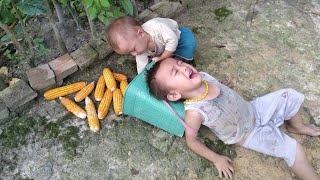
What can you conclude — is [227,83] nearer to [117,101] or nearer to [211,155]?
[211,155]

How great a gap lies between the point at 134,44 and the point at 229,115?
893 mm

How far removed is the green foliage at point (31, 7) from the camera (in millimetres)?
2482

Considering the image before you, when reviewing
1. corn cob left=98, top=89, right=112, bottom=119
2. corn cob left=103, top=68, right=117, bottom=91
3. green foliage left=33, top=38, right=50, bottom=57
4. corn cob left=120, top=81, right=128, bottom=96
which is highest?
green foliage left=33, top=38, right=50, bottom=57

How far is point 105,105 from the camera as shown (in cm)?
277

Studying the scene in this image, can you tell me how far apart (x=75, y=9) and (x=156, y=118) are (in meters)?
1.57

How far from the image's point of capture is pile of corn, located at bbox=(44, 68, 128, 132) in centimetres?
273

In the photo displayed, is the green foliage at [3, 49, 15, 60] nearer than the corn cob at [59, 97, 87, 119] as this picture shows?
No

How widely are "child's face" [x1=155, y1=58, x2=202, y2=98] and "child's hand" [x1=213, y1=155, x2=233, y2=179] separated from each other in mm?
549

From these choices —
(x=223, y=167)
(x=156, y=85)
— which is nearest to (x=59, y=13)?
(x=156, y=85)

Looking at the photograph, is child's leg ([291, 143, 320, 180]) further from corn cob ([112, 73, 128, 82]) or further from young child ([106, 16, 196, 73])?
corn cob ([112, 73, 128, 82])

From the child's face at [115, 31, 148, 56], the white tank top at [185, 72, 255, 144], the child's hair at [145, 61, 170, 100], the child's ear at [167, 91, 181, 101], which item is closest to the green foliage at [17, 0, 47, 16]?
the child's face at [115, 31, 148, 56]

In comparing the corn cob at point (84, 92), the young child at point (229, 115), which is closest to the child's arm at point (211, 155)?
the young child at point (229, 115)

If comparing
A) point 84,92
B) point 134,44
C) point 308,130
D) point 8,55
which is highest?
point 134,44

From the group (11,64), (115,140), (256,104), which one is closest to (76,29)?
(11,64)
